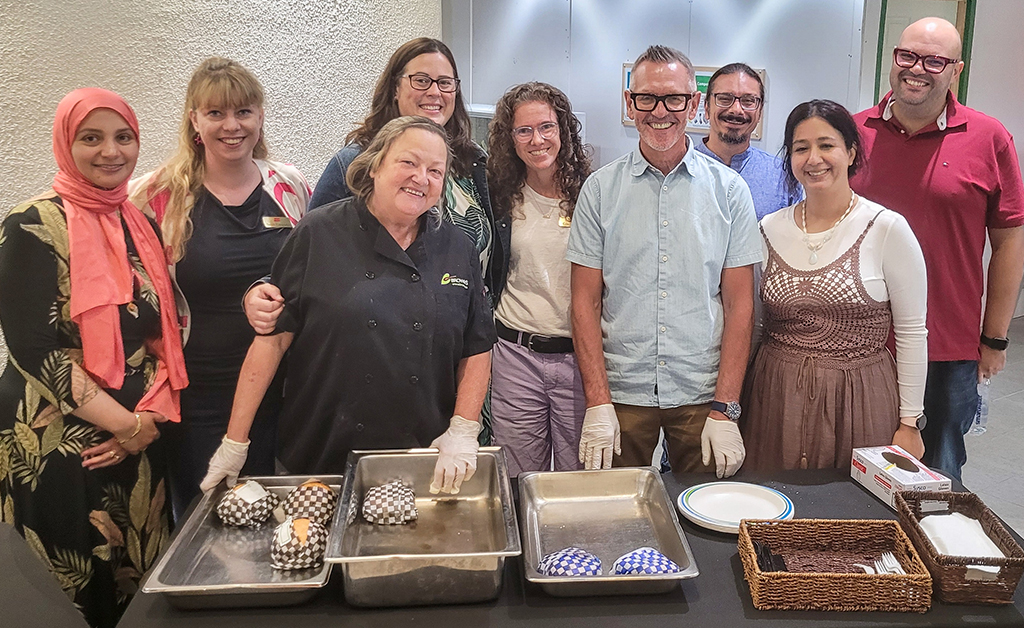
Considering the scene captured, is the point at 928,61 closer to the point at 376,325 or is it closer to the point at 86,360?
the point at 376,325

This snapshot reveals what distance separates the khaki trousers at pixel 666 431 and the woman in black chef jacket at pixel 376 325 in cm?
58

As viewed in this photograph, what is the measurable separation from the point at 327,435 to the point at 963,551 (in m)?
Answer: 1.34

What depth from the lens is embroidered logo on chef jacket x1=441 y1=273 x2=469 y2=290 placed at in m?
1.79

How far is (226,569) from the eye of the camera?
1.41 metres

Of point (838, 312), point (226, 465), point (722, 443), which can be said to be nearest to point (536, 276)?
point (722, 443)

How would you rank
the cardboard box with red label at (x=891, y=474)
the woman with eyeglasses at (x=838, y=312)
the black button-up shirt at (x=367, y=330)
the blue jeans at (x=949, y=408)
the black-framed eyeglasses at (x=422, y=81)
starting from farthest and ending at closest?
the blue jeans at (x=949, y=408), the black-framed eyeglasses at (x=422, y=81), the woman with eyeglasses at (x=838, y=312), the black button-up shirt at (x=367, y=330), the cardboard box with red label at (x=891, y=474)

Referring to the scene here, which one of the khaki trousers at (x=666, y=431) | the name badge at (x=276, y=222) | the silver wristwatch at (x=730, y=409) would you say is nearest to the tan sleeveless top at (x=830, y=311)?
the silver wristwatch at (x=730, y=409)

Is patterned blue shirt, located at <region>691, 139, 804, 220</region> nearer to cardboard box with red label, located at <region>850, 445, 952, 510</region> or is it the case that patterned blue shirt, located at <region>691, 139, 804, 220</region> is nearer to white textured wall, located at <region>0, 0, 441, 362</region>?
cardboard box with red label, located at <region>850, 445, 952, 510</region>

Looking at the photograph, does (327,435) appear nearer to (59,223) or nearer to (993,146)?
(59,223)

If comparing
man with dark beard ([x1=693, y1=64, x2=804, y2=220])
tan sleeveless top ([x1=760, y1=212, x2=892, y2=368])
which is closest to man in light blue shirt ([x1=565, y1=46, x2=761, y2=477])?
tan sleeveless top ([x1=760, y1=212, x2=892, y2=368])

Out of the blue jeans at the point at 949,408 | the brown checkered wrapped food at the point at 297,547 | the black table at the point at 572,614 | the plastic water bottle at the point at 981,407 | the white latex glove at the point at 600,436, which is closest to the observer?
the black table at the point at 572,614

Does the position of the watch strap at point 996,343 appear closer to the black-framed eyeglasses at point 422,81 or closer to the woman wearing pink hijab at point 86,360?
the black-framed eyeglasses at point 422,81

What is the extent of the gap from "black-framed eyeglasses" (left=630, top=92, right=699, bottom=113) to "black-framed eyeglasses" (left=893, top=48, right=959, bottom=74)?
0.79 metres

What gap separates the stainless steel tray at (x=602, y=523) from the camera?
4.34 feet
